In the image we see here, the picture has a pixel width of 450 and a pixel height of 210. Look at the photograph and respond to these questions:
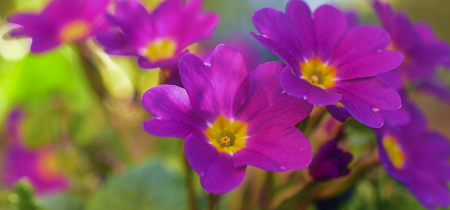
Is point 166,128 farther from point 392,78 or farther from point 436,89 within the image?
point 436,89

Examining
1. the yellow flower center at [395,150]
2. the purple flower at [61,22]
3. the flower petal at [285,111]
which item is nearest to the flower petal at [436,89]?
the yellow flower center at [395,150]

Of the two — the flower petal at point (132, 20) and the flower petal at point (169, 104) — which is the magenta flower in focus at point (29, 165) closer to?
the flower petal at point (132, 20)

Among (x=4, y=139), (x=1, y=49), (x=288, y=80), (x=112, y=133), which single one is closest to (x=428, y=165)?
(x=288, y=80)

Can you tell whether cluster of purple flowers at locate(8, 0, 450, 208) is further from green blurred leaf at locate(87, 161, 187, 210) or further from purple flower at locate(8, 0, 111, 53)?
green blurred leaf at locate(87, 161, 187, 210)

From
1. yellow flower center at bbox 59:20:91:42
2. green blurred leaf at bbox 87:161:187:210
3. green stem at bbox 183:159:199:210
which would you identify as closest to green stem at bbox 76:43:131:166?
yellow flower center at bbox 59:20:91:42

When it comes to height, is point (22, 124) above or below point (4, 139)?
above

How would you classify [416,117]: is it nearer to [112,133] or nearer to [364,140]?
[364,140]
